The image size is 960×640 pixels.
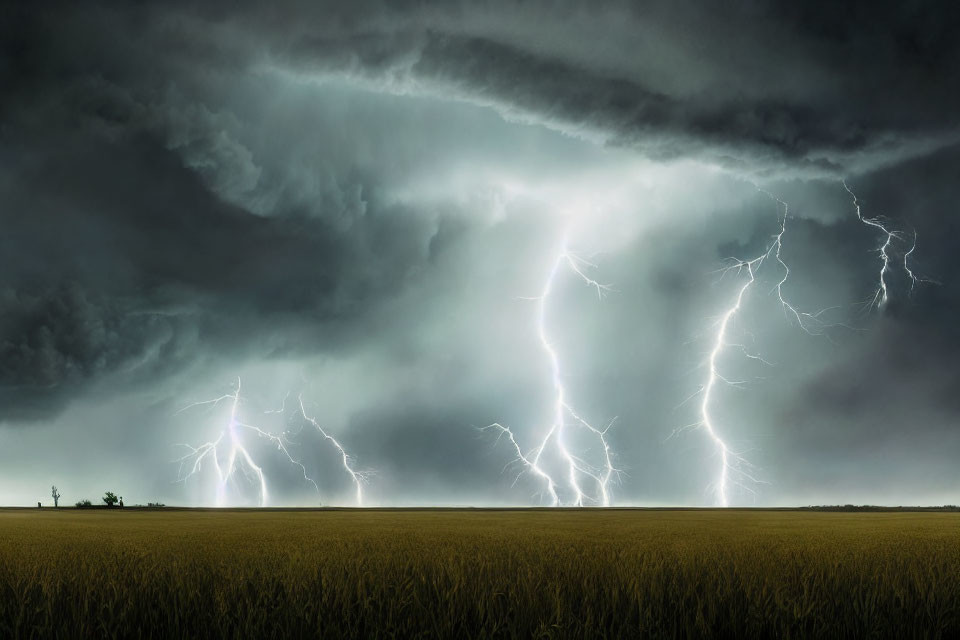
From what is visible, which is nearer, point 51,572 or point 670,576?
point 670,576

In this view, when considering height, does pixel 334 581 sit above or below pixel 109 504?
above

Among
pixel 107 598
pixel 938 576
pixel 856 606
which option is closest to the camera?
pixel 856 606

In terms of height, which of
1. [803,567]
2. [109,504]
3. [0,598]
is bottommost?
[109,504]

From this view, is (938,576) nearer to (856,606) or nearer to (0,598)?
(856,606)

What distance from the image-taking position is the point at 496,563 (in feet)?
23.1

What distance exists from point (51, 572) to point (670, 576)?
6061mm

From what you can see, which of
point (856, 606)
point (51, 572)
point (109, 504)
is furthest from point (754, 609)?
point (109, 504)

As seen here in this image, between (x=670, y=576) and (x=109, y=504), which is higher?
(x=670, y=576)

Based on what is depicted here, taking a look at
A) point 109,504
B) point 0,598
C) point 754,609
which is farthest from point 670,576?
point 109,504

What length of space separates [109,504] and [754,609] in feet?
456

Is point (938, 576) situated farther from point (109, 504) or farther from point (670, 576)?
point (109, 504)

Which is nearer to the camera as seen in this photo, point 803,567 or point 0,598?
point 0,598

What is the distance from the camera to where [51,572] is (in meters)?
6.37

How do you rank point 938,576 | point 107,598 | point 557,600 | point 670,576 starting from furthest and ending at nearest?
point 938,576
point 670,576
point 107,598
point 557,600
